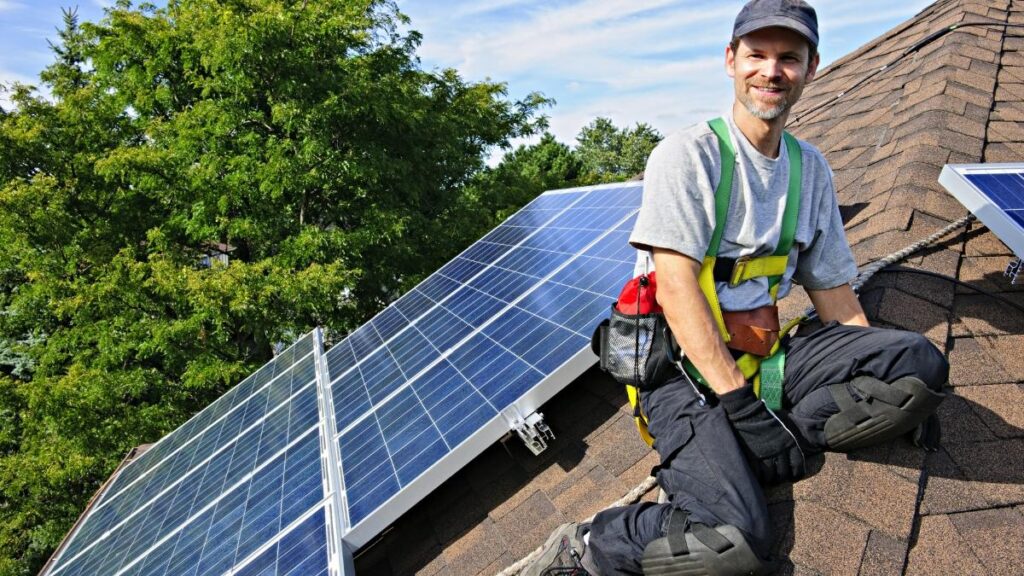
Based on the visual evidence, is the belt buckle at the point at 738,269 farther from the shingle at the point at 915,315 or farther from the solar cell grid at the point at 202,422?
the solar cell grid at the point at 202,422

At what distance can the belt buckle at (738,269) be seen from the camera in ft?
7.23

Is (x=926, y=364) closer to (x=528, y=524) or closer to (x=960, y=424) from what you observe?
(x=960, y=424)

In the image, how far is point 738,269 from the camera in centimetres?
222

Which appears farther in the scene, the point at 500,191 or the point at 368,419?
the point at 500,191

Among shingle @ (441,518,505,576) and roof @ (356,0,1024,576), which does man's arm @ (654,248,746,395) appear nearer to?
roof @ (356,0,1024,576)

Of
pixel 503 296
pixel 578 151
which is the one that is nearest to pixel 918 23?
pixel 503 296

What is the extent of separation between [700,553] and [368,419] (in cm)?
293

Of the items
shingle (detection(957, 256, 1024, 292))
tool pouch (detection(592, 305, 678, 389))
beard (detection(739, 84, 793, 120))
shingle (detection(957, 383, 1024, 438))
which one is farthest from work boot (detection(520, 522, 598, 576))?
shingle (detection(957, 256, 1024, 292))

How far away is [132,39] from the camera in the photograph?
14.2m

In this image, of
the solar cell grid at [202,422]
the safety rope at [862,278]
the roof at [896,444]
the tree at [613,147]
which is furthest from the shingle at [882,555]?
the tree at [613,147]

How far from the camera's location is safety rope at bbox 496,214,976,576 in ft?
7.80

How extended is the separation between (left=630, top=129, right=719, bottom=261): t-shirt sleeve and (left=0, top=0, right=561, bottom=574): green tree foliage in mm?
10509

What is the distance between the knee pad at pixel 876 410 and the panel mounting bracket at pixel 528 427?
1.47 meters

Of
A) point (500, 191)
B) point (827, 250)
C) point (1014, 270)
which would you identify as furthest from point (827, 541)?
point (500, 191)
